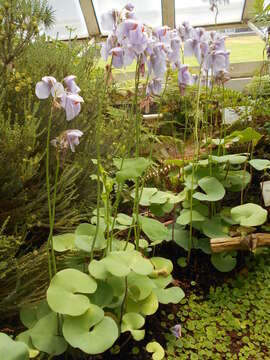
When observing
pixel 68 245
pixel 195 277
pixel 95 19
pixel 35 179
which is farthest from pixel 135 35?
pixel 95 19

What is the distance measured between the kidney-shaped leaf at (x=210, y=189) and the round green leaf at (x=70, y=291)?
0.61 metres

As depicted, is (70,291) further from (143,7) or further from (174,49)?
(143,7)

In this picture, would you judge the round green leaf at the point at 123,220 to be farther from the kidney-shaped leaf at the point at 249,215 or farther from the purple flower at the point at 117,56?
the purple flower at the point at 117,56

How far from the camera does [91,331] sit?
3.06 ft

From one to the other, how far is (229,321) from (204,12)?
346cm

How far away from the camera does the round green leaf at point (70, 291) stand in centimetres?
91

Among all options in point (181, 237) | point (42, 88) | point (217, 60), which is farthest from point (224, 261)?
point (42, 88)

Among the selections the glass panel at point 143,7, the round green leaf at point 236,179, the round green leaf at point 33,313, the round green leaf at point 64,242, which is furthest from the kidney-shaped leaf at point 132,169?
the glass panel at point 143,7

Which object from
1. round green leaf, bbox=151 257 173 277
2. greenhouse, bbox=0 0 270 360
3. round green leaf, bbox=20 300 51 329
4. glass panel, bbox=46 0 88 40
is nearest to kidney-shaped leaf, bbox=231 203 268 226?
greenhouse, bbox=0 0 270 360

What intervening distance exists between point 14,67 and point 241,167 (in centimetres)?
118

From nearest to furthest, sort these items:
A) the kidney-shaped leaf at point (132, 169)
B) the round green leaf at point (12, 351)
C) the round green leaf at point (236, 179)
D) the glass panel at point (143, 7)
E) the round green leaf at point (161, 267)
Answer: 1. the round green leaf at point (12, 351)
2. the kidney-shaped leaf at point (132, 169)
3. the round green leaf at point (161, 267)
4. the round green leaf at point (236, 179)
5. the glass panel at point (143, 7)

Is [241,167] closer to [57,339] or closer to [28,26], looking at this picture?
[28,26]

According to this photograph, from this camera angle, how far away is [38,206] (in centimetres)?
137

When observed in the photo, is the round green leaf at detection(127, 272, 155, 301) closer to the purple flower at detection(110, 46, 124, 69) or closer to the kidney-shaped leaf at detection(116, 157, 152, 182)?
the kidney-shaped leaf at detection(116, 157, 152, 182)
